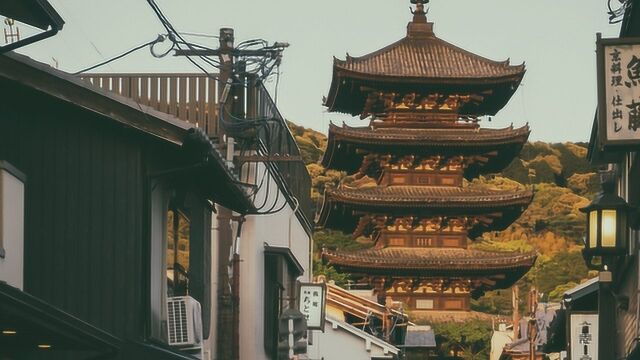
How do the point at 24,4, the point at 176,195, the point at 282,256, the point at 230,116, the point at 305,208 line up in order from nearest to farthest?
1. the point at 24,4
2. the point at 176,195
3. the point at 230,116
4. the point at 282,256
5. the point at 305,208

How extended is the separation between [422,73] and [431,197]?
196 inches

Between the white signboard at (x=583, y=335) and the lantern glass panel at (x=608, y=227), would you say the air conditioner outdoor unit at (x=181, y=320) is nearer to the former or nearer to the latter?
the lantern glass panel at (x=608, y=227)

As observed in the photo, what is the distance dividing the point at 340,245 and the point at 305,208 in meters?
65.9

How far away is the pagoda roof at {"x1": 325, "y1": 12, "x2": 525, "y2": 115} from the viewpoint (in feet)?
201

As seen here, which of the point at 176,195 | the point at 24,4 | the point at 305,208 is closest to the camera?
the point at 24,4

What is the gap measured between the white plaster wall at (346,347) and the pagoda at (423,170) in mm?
18206

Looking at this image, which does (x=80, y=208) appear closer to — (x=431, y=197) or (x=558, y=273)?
(x=431, y=197)

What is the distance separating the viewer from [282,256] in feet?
79.2

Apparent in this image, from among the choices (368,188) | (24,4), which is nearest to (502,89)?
(368,188)

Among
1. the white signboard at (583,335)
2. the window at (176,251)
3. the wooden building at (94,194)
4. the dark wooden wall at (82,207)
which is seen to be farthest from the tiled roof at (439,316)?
the dark wooden wall at (82,207)

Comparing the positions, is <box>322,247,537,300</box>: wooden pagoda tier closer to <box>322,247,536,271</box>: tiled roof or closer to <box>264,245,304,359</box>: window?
<box>322,247,536,271</box>: tiled roof

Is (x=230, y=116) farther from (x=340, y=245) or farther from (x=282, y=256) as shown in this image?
(x=340, y=245)

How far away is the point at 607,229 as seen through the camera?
16.9m

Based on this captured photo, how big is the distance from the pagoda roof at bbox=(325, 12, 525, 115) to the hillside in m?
20.0
